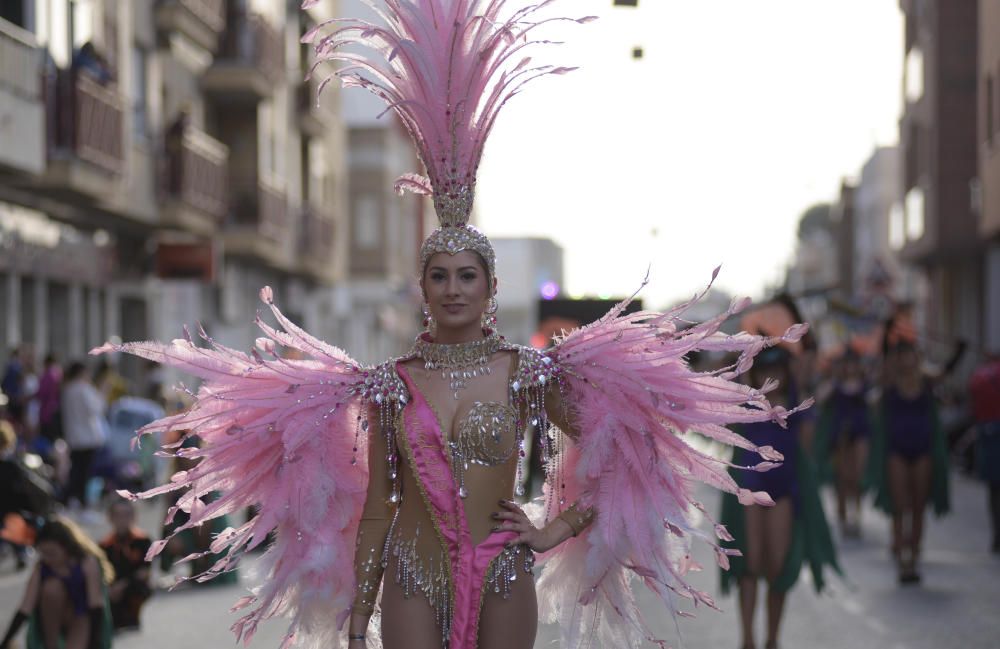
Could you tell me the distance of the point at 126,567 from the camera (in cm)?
1005

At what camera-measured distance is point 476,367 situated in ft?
17.7

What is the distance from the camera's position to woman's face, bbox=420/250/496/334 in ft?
17.6

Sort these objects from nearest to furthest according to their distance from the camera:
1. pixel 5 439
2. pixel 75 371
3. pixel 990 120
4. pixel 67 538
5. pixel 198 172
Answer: pixel 67 538 → pixel 5 439 → pixel 75 371 → pixel 198 172 → pixel 990 120

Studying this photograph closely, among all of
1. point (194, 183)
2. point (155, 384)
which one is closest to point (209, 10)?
point (194, 183)

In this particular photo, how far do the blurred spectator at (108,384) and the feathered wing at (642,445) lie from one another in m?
17.6

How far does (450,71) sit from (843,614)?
7.52m

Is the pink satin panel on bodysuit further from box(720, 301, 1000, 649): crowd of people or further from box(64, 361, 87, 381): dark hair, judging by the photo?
box(64, 361, 87, 381): dark hair

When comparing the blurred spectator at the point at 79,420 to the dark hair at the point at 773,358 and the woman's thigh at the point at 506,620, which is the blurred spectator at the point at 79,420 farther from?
the woman's thigh at the point at 506,620

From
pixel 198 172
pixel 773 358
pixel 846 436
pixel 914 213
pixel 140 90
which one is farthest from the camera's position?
pixel 914 213

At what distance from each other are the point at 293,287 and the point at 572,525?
40456mm

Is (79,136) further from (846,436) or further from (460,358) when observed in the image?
(460,358)

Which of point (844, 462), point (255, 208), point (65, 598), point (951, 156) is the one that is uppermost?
point (951, 156)

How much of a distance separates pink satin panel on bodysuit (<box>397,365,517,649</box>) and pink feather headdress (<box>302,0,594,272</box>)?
542mm

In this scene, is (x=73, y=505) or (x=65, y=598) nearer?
(x=65, y=598)
